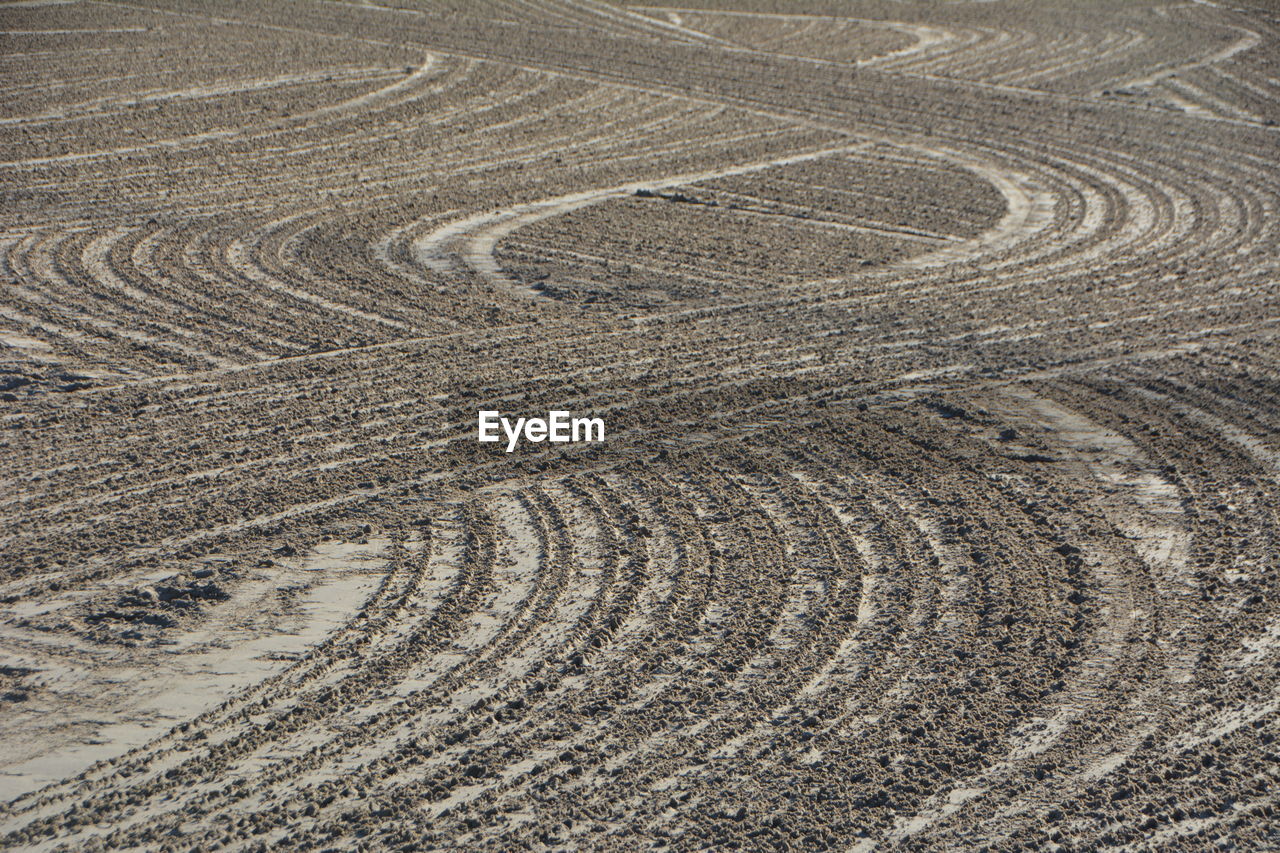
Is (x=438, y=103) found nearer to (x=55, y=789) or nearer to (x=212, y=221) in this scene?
(x=212, y=221)

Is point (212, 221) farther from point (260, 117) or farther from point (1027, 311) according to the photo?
point (1027, 311)

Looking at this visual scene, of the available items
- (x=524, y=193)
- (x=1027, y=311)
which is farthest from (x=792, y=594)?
(x=524, y=193)

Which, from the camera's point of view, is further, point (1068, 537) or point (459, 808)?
point (1068, 537)

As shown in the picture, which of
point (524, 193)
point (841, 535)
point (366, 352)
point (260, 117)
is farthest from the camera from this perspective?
point (260, 117)

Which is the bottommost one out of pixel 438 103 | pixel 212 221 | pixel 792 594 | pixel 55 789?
pixel 55 789

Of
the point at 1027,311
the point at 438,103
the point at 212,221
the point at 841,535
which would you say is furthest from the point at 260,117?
the point at 841,535

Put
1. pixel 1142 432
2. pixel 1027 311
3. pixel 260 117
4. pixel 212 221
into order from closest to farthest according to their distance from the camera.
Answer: pixel 1142 432, pixel 1027 311, pixel 212 221, pixel 260 117

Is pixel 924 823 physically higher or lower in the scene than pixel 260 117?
lower
